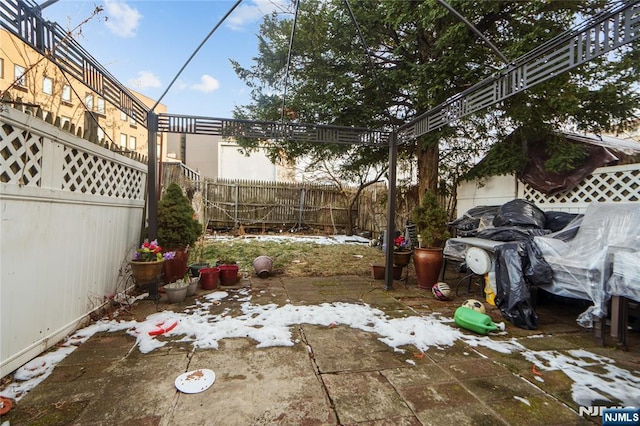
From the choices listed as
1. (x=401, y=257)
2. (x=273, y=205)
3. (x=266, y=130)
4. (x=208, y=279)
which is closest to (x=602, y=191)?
(x=401, y=257)

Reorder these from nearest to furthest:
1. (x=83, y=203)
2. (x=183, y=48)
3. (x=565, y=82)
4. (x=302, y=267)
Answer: (x=83, y=203)
(x=183, y=48)
(x=565, y=82)
(x=302, y=267)

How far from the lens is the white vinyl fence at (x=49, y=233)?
198 centimetres

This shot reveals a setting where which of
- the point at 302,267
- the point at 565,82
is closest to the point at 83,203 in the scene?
the point at 302,267

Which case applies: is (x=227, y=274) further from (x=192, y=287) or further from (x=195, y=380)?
(x=195, y=380)

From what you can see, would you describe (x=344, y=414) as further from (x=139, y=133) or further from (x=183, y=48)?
(x=139, y=133)

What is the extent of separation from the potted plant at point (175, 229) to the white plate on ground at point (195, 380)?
2333mm

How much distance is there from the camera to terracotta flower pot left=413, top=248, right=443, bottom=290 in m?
4.21

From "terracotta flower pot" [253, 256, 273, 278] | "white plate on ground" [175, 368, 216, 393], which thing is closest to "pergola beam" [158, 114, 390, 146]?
"terracotta flower pot" [253, 256, 273, 278]

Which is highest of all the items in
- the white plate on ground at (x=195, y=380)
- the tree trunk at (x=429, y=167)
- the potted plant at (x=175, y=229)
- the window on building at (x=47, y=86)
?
the window on building at (x=47, y=86)

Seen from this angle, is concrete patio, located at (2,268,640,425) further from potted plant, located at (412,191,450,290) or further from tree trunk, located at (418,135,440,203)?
tree trunk, located at (418,135,440,203)

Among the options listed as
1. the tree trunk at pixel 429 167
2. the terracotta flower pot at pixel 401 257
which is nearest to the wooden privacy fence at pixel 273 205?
the tree trunk at pixel 429 167

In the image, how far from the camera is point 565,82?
4.09 m

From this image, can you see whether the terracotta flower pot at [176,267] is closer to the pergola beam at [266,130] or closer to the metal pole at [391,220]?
the pergola beam at [266,130]

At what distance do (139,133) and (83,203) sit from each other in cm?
1582
